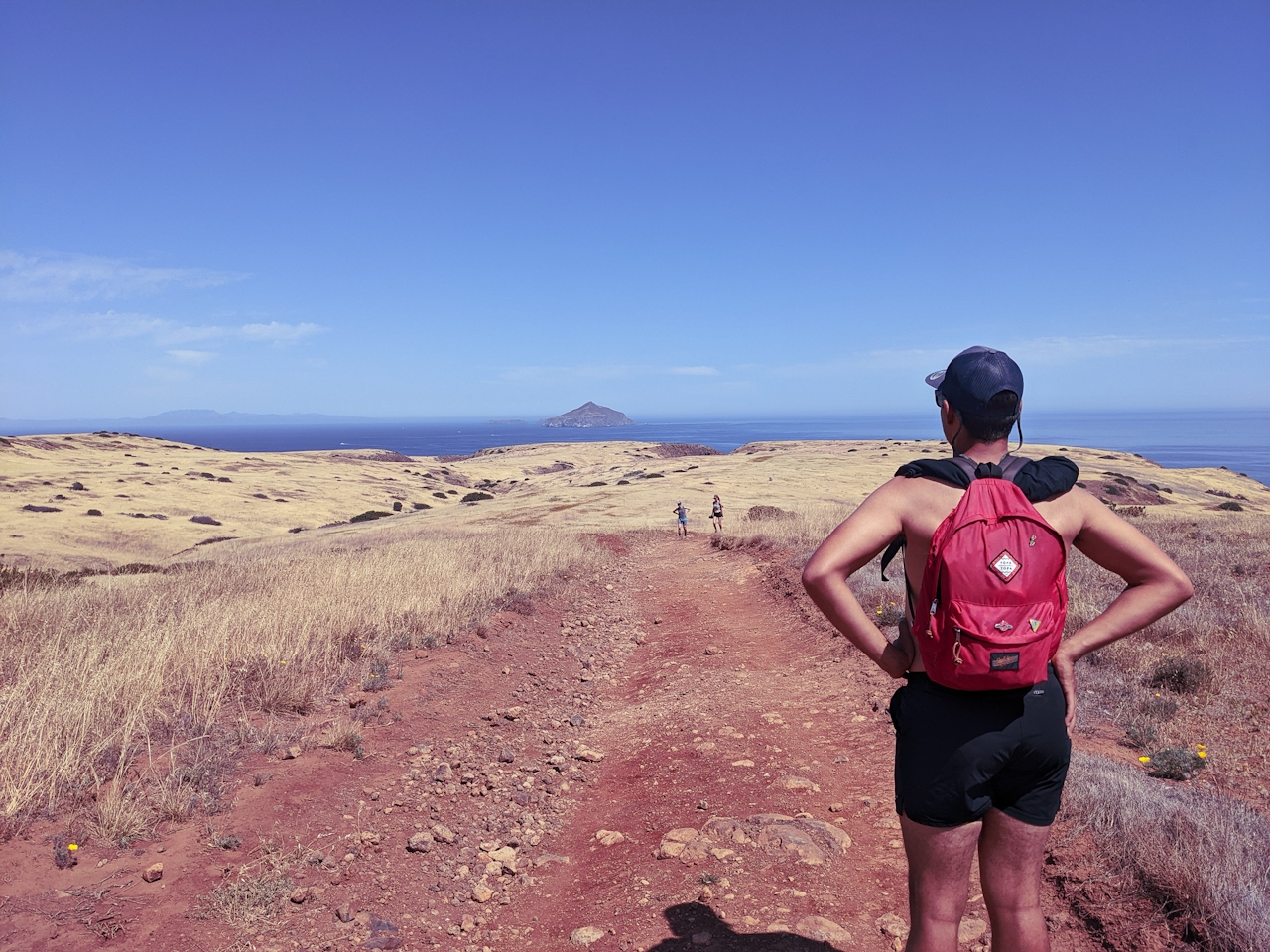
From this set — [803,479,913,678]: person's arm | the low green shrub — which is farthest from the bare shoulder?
the low green shrub

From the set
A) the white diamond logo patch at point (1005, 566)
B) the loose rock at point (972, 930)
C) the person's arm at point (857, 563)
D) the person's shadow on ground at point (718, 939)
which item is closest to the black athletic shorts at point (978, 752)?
the person's arm at point (857, 563)

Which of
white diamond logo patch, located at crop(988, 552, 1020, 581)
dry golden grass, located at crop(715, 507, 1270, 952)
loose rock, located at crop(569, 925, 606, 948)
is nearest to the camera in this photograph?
white diamond logo patch, located at crop(988, 552, 1020, 581)

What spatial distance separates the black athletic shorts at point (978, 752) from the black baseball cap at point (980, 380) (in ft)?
2.94

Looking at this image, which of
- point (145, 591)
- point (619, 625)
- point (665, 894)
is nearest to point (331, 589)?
point (145, 591)

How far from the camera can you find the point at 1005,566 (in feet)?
6.81

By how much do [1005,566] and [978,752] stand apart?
0.61 m

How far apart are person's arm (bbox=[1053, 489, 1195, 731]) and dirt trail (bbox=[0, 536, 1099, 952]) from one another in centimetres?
205

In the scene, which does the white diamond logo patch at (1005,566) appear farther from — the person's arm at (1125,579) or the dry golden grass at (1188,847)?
the dry golden grass at (1188,847)

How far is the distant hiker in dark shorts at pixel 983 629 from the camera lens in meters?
2.09

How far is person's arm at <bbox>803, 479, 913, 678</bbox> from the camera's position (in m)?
2.30

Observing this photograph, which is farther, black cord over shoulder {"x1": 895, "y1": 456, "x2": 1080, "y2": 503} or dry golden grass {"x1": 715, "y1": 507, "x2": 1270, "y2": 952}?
dry golden grass {"x1": 715, "y1": 507, "x2": 1270, "y2": 952}

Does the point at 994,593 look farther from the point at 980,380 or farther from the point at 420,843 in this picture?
the point at 420,843

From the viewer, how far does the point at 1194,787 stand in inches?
200

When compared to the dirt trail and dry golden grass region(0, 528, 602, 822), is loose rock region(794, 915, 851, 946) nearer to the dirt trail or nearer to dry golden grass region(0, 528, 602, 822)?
the dirt trail
